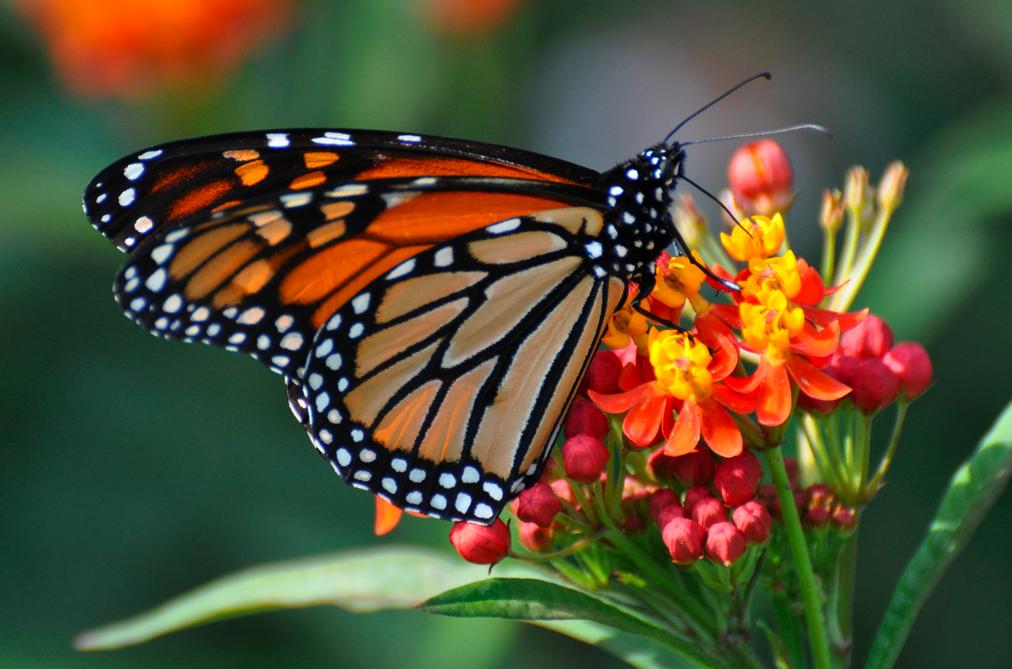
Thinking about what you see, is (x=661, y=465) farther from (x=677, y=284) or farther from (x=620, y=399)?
(x=677, y=284)

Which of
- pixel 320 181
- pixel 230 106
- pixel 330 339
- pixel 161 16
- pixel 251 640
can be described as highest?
pixel 161 16

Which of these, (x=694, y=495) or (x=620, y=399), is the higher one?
(x=620, y=399)

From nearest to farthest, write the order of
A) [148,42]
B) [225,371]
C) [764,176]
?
[764,176] < [148,42] < [225,371]

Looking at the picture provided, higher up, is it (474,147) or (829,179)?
(829,179)

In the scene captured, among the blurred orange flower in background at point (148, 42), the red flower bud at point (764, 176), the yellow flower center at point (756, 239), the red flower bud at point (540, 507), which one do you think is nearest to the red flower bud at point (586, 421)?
the red flower bud at point (540, 507)

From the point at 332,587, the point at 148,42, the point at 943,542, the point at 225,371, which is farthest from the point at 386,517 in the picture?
the point at 148,42

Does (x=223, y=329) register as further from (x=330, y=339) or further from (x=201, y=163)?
(x=201, y=163)

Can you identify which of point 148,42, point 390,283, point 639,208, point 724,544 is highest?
point 148,42

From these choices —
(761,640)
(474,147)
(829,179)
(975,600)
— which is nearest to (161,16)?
(474,147)
